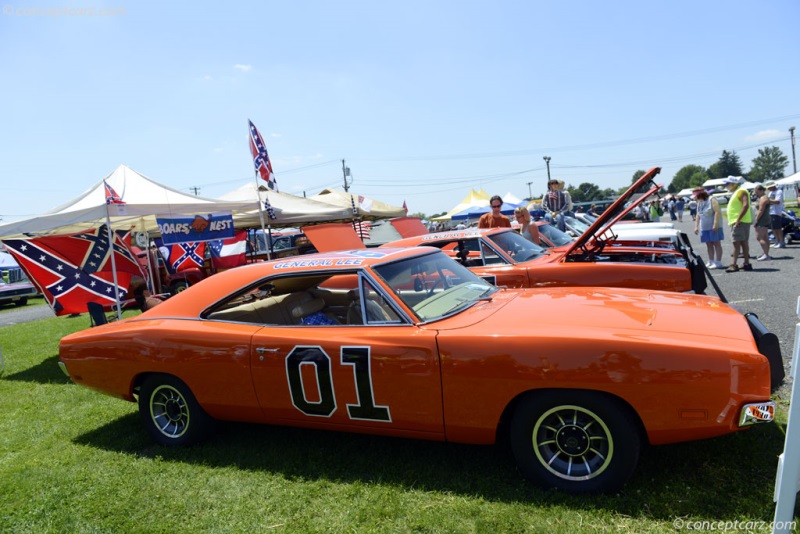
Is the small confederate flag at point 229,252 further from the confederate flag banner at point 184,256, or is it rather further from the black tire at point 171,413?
the black tire at point 171,413

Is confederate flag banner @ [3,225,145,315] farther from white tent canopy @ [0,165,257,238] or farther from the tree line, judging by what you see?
the tree line

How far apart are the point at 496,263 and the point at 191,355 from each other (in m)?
3.51

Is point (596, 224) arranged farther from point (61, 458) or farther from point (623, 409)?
point (61, 458)

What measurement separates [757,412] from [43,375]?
7.35m

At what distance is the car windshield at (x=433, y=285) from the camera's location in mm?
3242

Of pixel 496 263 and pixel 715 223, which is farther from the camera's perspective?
pixel 715 223

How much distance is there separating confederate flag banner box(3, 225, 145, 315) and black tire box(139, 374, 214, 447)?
4.04 meters

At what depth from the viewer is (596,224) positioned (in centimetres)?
554

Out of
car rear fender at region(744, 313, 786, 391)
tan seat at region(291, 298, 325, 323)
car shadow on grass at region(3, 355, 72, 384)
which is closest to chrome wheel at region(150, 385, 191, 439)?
tan seat at region(291, 298, 325, 323)

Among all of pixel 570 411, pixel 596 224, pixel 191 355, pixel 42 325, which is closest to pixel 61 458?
pixel 191 355

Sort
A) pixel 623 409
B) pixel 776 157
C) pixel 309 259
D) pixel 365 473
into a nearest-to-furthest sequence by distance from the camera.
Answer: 1. pixel 623 409
2. pixel 365 473
3. pixel 309 259
4. pixel 776 157

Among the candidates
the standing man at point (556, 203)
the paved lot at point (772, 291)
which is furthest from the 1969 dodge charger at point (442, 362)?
the standing man at point (556, 203)

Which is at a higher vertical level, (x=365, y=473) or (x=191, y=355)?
(x=191, y=355)

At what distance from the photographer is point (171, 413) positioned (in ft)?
12.3
